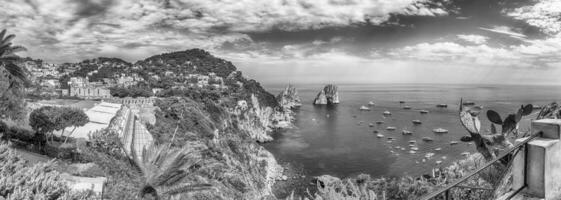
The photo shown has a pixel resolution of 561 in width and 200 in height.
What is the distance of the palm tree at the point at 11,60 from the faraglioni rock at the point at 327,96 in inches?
4249

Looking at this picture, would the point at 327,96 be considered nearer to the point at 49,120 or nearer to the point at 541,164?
the point at 49,120

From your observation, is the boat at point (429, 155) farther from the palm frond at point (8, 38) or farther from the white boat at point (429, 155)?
the palm frond at point (8, 38)

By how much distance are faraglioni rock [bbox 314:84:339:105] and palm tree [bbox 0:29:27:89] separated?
107912 millimetres

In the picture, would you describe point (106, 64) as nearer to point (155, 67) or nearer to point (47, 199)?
point (155, 67)

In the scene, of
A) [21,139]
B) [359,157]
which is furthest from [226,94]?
[21,139]

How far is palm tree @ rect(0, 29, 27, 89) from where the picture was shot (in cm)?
1969

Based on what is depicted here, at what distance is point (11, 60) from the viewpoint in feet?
66.7

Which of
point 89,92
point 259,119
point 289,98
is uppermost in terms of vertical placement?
point 89,92

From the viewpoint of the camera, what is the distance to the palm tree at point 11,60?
1969 cm

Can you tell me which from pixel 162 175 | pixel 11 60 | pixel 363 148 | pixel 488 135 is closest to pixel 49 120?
pixel 11 60

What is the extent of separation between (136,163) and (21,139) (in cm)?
1064

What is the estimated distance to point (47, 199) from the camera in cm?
527

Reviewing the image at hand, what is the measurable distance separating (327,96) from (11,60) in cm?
11300

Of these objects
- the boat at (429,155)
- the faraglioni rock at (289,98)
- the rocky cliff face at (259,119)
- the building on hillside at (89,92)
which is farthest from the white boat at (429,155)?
the faraglioni rock at (289,98)
